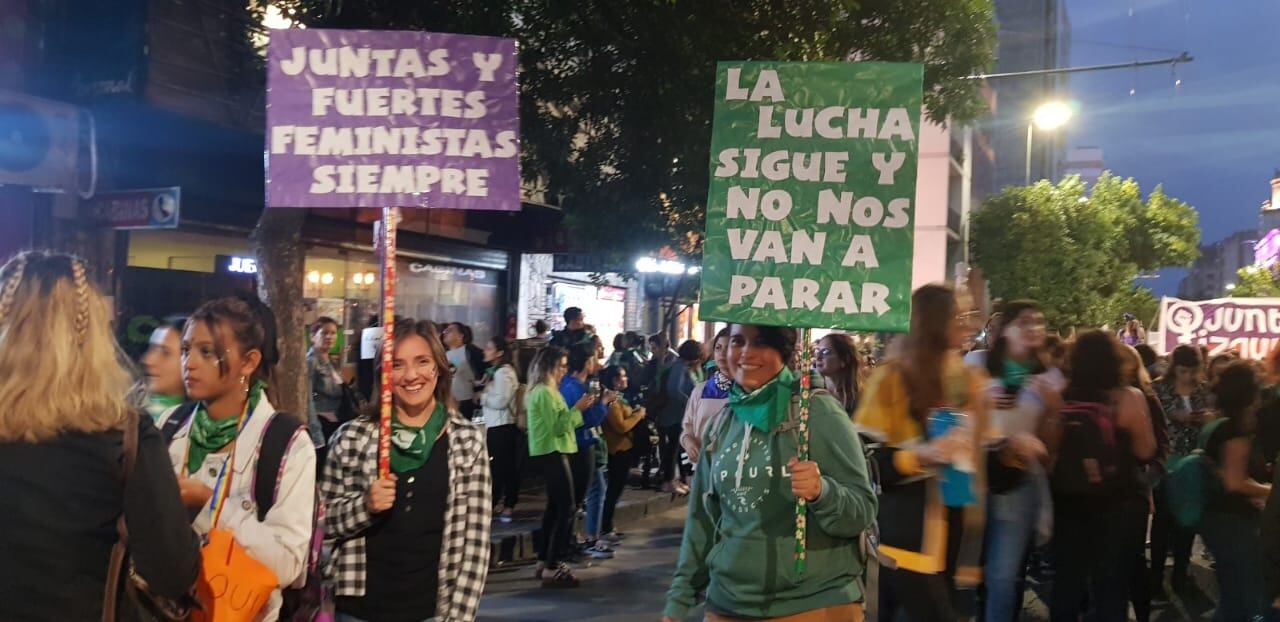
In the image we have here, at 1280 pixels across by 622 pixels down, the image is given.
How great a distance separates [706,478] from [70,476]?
2.18 m

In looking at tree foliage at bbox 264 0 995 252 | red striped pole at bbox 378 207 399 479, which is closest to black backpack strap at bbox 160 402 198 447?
red striped pole at bbox 378 207 399 479

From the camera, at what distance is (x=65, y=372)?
103 inches

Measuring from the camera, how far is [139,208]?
998 cm

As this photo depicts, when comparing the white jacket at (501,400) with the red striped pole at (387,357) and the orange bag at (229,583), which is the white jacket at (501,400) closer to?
the red striped pole at (387,357)

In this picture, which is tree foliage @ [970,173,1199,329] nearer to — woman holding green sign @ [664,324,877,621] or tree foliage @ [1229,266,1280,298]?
tree foliage @ [1229,266,1280,298]

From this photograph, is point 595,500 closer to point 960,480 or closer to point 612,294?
point 960,480

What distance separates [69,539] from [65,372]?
Result: 16.0 inches

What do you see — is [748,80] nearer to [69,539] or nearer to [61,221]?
[69,539]

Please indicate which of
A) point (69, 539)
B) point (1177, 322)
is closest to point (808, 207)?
→ point (69, 539)

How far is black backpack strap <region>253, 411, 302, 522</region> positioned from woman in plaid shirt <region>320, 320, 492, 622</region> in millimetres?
365

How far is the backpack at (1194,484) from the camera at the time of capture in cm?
614

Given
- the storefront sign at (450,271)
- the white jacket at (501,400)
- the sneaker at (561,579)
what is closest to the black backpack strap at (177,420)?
the sneaker at (561,579)

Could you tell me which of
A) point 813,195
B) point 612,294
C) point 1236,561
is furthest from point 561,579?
point 612,294

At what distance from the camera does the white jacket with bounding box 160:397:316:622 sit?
10.3 ft
